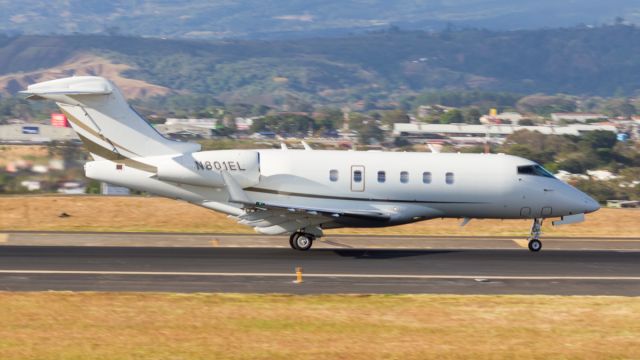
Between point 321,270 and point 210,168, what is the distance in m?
6.08

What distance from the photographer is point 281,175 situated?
34.6m

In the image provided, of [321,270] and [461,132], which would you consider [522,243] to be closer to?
[321,270]

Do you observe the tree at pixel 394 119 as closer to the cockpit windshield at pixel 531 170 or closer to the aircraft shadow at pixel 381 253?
the cockpit windshield at pixel 531 170

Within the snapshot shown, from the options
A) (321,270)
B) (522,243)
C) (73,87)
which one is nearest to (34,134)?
(73,87)

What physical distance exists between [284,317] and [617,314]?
683 cm

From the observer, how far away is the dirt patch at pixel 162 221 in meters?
42.1

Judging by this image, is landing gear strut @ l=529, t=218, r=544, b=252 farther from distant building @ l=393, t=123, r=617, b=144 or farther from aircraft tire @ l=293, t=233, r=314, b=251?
distant building @ l=393, t=123, r=617, b=144

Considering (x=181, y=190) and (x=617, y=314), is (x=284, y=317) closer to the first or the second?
(x=617, y=314)

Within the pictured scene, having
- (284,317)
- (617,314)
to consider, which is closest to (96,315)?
(284,317)

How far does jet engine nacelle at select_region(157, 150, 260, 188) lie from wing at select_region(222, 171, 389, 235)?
294 mm

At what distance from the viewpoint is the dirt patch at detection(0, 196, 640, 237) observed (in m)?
42.1

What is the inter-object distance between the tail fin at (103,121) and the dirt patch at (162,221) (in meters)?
7.33

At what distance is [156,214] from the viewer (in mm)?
45125

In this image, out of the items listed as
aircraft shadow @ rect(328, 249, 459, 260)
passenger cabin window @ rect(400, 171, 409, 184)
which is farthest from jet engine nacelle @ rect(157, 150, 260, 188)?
passenger cabin window @ rect(400, 171, 409, 184)
